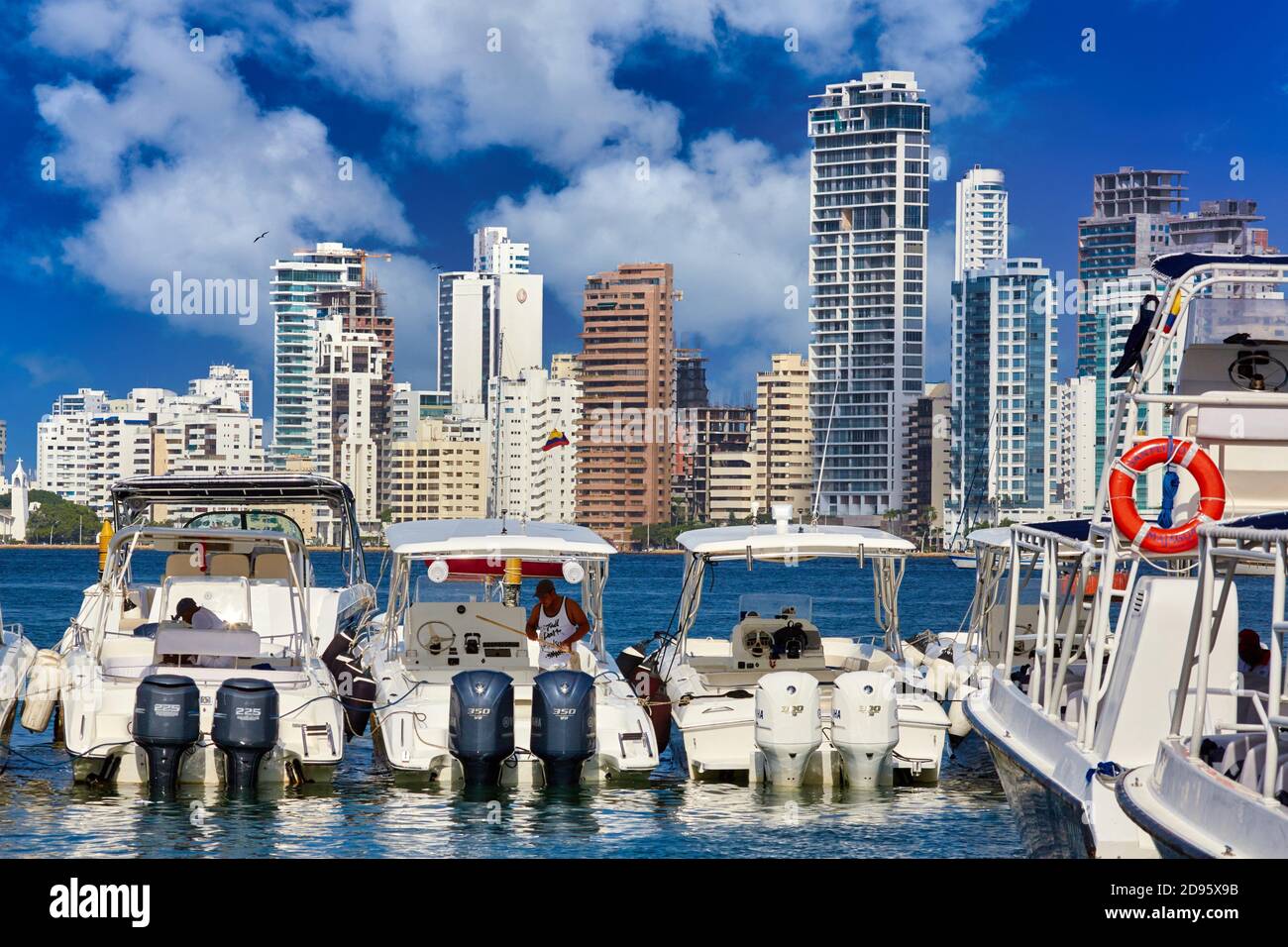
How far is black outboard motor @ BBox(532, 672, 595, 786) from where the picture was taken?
40.3 feet

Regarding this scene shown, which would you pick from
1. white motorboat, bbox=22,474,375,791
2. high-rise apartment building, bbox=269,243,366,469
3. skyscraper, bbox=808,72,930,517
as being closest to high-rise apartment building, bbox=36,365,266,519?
high-rise apartment building, bbox=269,243,366,469

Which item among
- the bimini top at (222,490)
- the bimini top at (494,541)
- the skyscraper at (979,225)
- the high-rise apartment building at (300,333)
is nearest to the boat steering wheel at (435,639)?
the bimini top at (494,541)

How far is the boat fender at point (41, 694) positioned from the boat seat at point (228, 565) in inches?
156

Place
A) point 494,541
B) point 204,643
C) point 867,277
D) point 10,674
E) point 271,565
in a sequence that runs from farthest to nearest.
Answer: point 867,277, point 271,565, point 494,541, point 10,674, point 204,643

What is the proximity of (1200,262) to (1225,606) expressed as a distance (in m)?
3.04

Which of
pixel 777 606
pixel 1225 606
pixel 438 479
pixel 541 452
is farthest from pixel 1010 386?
pixel 1225 606

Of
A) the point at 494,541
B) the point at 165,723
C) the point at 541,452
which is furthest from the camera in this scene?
the point at 541,452

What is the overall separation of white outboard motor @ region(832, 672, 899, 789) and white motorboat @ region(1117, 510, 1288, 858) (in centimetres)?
400

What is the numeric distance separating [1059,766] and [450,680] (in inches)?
197

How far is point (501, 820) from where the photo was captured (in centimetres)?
1215

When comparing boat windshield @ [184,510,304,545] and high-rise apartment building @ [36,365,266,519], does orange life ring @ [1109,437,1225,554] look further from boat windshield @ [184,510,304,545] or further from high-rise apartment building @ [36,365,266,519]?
high-rise apartment building @ [36,365,266,519]

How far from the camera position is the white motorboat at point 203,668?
1203 centimetres

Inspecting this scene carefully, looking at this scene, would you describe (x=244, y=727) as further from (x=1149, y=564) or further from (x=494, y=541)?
(x=1149, y=564)

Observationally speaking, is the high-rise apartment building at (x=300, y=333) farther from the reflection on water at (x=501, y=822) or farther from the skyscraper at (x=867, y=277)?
the reflection on water at (x=501, y=822)
